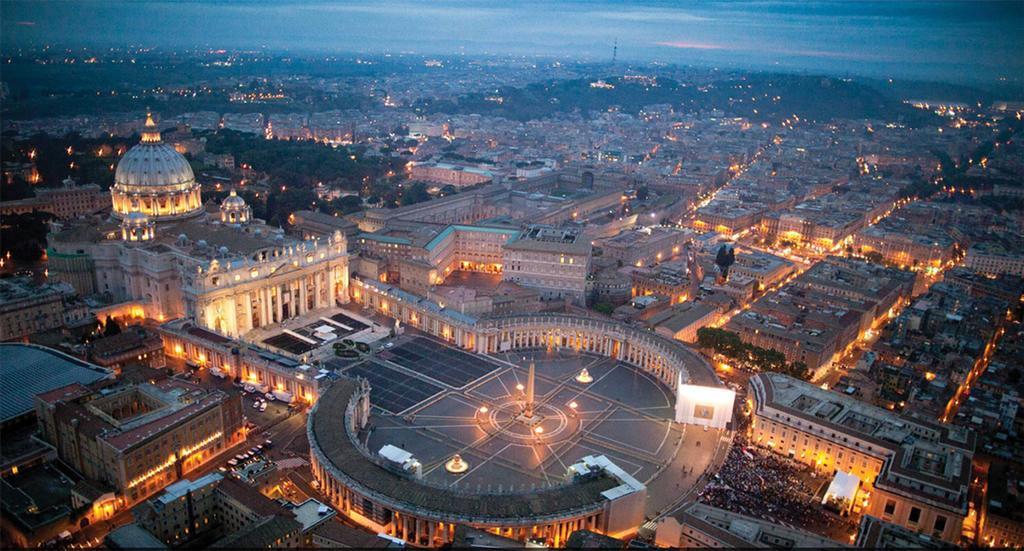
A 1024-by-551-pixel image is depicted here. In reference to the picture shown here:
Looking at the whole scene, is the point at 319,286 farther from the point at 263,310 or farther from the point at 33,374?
the point at 33,374

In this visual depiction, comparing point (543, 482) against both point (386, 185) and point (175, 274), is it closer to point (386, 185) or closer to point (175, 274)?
point (175, 274)

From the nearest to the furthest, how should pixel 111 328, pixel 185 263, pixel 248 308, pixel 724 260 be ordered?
pixel 111 328 < pixel 185 263 < pixel 248 308 < pixel 724 260

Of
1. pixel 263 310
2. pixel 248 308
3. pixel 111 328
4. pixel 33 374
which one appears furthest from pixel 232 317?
pixel 33 374

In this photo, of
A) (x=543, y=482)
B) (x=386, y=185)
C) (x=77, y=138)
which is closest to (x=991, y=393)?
(x=543, y=482)

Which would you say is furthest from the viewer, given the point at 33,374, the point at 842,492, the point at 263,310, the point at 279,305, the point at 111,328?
the point at 279,305

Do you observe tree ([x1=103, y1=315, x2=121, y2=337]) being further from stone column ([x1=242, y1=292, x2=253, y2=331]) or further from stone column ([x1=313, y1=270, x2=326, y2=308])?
stone column ([x1=313, y1=270, x2=326, y2=308])

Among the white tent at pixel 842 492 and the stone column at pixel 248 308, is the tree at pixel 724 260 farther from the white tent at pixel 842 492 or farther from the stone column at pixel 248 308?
the stone column at pixel 248 308

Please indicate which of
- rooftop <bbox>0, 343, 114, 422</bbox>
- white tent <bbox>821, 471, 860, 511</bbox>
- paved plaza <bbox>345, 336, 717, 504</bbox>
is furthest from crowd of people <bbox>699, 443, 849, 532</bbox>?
rooftop <bbox>0, 343, 114, 422</bbox>

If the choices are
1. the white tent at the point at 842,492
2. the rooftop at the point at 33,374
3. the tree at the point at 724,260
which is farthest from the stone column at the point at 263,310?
the tree at the point at 724,260
